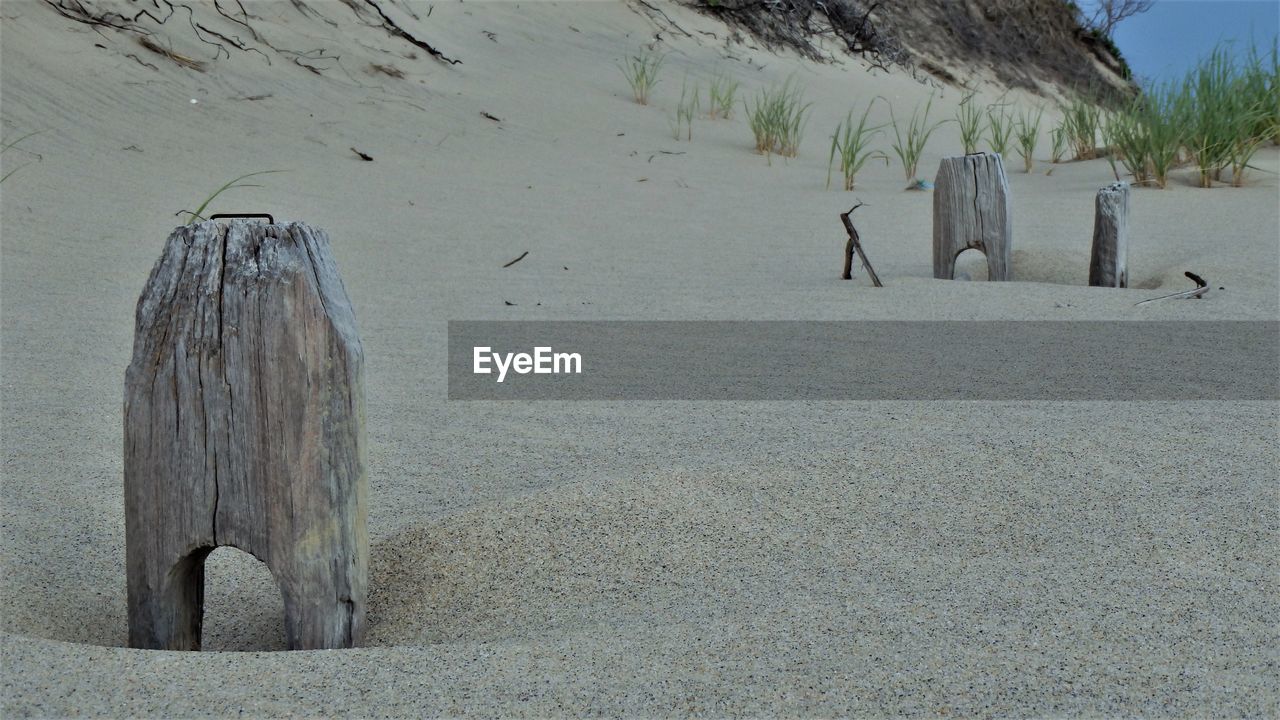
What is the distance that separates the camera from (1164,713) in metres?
1.49

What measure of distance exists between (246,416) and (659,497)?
0.89m

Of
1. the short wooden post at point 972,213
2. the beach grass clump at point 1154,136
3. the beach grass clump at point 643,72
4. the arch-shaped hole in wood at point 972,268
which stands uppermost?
the beach grass clump at point 643,72

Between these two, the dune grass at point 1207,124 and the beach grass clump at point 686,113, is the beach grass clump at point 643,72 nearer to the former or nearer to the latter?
the beach grass clump at point 686,113

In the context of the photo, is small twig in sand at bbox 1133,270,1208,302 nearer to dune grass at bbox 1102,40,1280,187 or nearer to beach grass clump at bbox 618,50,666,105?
dune grass at bbox 1102,40,1280,187

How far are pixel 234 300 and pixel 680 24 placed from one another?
33.7 feet

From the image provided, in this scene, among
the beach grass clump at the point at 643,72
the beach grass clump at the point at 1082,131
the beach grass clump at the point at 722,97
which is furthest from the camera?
the beach grass clump at the point at 643,72

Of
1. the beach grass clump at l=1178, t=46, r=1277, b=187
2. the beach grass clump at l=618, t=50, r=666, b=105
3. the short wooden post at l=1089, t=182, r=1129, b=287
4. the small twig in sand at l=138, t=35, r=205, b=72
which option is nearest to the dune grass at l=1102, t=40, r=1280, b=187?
the beach grass clump at l=1178, t=46, r=1277, b=187

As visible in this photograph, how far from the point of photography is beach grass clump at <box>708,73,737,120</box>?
9.44m

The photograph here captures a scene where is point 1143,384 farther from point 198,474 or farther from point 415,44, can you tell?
point 415,44

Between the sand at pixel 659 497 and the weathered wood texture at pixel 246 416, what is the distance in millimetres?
168

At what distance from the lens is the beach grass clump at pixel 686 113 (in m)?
9.05

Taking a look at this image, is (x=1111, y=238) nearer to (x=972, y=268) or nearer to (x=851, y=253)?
(x=972, y=268)
